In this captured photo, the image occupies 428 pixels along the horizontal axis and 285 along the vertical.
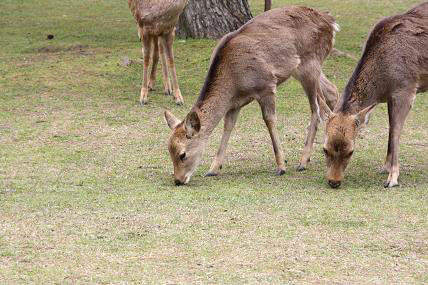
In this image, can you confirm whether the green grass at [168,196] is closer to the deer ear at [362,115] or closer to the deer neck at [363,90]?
the deer ear at [362,115]

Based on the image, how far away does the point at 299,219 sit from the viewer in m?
6.96

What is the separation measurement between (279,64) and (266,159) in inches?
44.9

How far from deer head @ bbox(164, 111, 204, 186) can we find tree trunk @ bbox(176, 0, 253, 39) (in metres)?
6.32

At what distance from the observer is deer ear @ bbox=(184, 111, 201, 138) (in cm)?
842

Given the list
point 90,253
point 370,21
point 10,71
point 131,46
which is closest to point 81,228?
point 90,253

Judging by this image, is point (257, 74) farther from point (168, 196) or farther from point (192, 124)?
point (168, 196)

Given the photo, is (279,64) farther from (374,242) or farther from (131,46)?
(131,46)

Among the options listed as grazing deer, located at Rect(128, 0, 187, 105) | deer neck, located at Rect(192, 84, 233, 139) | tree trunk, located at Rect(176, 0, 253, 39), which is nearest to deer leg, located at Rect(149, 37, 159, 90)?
grazing deer, located at Rect(128, 0, 187, 105)

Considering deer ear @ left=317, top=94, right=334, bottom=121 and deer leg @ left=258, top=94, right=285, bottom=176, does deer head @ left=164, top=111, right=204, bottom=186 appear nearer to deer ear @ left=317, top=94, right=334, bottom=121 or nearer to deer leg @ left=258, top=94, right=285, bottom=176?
deer leg @ left=258, top=94, right=285, bottom=176

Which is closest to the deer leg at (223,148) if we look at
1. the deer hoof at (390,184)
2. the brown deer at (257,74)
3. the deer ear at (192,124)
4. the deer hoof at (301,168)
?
the brown deer at (257,74)

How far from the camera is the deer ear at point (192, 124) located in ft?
27.6

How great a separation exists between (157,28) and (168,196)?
4467 mm

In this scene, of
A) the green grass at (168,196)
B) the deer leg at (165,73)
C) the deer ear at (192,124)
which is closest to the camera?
the green grass at (168,196)

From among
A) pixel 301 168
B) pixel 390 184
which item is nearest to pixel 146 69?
pixel 301 168
